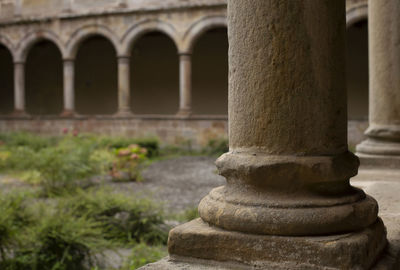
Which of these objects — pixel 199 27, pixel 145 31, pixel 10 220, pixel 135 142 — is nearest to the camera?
pixel 10 220

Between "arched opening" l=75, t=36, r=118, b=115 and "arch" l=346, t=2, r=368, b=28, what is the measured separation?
9.56 m

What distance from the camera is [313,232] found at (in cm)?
154

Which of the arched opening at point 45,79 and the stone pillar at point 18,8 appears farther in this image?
the arched opening at point 45,79

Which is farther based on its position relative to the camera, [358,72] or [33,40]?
[33,40]

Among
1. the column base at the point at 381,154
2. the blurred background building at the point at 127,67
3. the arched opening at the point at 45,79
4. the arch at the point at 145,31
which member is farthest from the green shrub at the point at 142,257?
the arched opening at the point at 45,79

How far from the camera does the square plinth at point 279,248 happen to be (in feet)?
4.86

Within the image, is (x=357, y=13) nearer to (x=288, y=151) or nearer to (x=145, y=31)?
(x=145, y=31)

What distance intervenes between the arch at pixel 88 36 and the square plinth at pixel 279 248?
1350cm

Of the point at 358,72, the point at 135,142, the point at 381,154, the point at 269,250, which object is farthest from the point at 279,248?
the point at 358,72

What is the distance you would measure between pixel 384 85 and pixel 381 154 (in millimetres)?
564

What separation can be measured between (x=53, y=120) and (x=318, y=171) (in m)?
14.6

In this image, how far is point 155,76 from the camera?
1798cm

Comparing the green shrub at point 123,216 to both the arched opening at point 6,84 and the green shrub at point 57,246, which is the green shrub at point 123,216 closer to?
the green shrub at point 57,246

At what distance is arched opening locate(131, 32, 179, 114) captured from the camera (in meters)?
17.8
